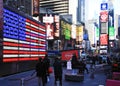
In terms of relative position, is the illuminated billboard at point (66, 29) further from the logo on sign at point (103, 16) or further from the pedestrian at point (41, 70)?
the pedestrian at point (41, 70)

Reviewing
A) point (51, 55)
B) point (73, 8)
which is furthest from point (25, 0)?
point (73, 8)

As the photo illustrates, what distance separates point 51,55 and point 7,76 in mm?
23072

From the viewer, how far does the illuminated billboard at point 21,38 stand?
29797mm

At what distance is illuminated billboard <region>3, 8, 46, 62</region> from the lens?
29797mm

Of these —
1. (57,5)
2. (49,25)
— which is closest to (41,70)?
(49,25)

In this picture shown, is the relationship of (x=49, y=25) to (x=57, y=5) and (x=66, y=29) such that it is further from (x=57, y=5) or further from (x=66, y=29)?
(x=57, y=5)

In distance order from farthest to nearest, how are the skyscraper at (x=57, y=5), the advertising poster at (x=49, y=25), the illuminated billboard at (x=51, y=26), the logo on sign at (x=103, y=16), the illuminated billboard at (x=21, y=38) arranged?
the skyscraper at (x=57, y=5) → the logo on sign at (x=103, y=16) → the illuminated billboard at (x=51, y=26) → the advertising poster at (x=49, y=25) → the illuminated billboard at (x=21, y=38)

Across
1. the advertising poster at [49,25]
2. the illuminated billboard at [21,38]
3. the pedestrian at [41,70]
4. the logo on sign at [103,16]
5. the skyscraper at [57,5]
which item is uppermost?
the skyscraper at [57,5]

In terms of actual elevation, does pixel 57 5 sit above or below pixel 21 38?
above

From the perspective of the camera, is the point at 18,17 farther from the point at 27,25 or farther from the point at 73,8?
the point at 73,8

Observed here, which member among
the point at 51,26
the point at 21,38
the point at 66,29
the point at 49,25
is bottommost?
the point at 21,38

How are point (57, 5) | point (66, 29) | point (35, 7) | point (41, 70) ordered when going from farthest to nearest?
1. point (57, 5)
2. point (66, 29)
3. point (35, 7)
4. point (41, 70)

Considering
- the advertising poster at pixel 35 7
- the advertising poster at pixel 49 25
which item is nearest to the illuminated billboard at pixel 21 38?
the advertising poster at pixel 35 7

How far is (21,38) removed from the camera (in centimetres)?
3416
